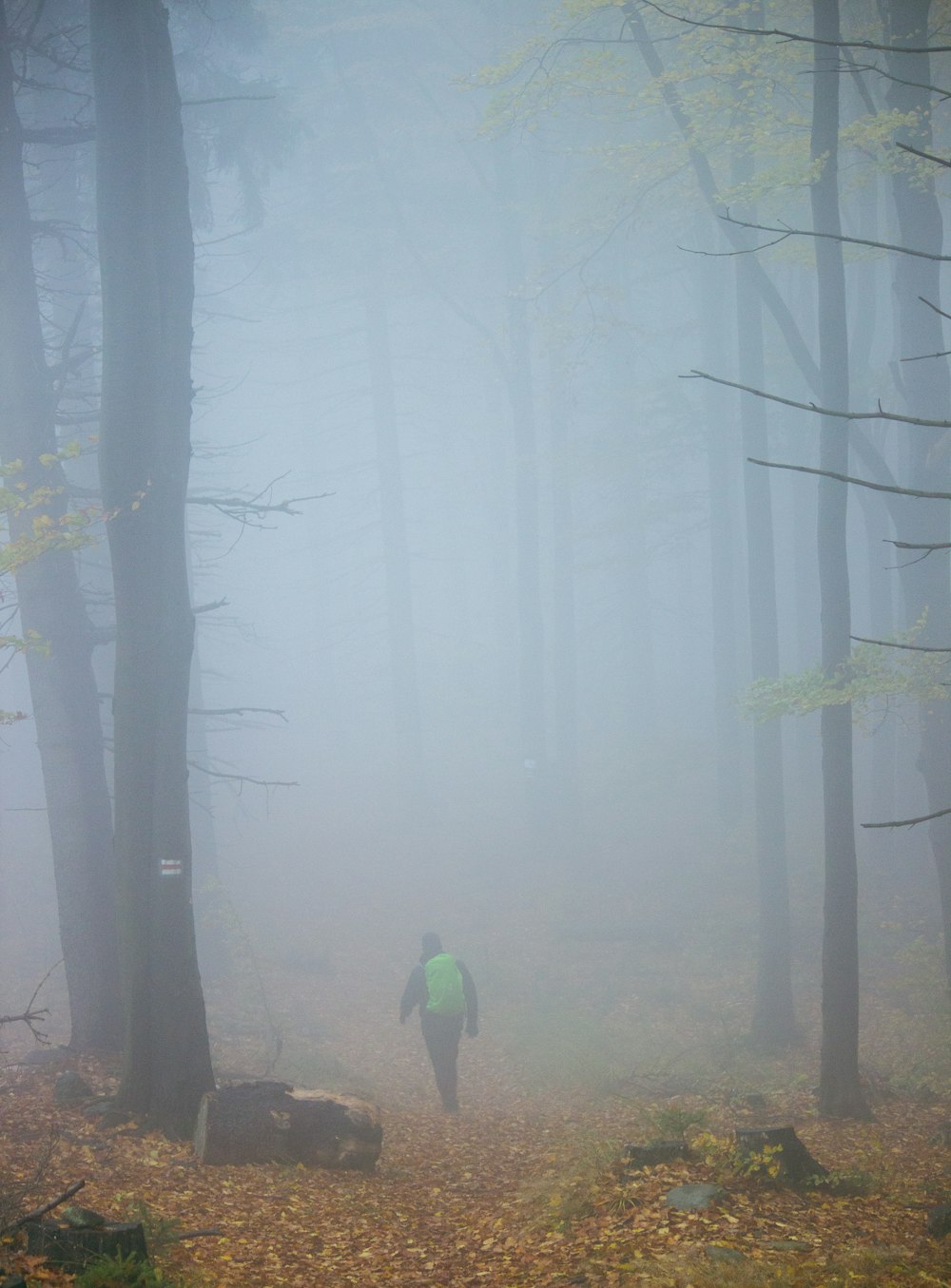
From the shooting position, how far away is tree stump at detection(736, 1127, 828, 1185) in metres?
5.79

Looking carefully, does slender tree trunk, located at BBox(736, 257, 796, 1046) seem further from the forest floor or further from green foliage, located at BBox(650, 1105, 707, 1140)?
green foliage, located at BBox(650, 1105, 707, 1140)

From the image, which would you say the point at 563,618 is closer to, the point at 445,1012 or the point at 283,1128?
the point at 445,1012

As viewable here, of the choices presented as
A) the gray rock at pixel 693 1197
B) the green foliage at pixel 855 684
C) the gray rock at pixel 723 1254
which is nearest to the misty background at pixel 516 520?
the green foliage at pixel 855 684

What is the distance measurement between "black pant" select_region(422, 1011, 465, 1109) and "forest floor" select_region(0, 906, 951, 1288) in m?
0.25

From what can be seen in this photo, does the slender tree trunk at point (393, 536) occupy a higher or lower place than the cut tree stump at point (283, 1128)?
higher

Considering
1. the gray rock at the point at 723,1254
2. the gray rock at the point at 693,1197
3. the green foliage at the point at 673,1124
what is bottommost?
the green foliage at the point at 673,1124

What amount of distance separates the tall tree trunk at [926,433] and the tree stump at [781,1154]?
17.4 ft

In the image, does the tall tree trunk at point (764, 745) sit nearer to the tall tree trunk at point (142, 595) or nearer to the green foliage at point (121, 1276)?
the tall tree trunk at point (142, 595)

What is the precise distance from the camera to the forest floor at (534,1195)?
15.4 feet

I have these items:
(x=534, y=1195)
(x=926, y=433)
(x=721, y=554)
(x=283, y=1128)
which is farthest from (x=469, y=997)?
(x=721, y=554)

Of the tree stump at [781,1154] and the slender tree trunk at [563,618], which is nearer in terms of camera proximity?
the tree stump at [781,1154]

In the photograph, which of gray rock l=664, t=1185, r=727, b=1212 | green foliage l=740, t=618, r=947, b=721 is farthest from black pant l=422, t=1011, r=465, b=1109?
green foliage l=740, t=618, r=947, b=721

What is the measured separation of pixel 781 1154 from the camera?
584 cm

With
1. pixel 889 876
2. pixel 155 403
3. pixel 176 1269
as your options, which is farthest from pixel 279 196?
pixel 176 1269
